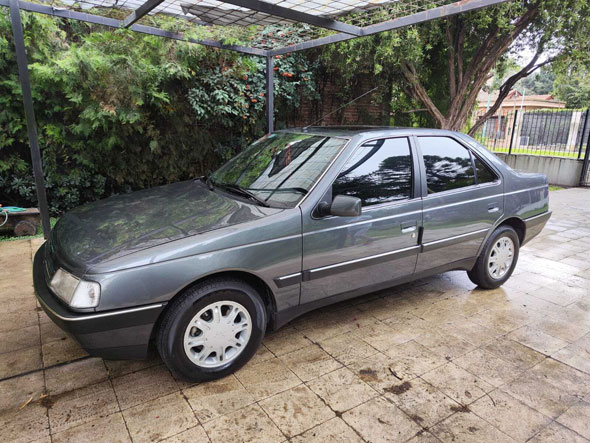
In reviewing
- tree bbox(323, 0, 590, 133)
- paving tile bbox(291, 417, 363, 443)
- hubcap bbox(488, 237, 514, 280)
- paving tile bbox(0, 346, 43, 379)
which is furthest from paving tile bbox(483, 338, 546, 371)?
tree bbox(323, 0, 590, 133)

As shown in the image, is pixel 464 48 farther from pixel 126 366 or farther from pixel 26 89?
pixel 126 366

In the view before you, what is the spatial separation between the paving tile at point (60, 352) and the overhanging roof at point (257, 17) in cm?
282

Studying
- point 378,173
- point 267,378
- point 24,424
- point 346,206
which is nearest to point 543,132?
point 378,173

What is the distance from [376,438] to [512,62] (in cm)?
1073

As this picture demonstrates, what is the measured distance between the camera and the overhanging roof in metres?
3.95

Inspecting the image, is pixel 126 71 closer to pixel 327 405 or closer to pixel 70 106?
pixel 70 106

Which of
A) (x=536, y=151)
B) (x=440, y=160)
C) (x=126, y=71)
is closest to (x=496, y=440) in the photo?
(x=440, y=160)

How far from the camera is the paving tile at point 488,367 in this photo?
279 cm

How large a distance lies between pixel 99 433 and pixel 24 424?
0.45 metres

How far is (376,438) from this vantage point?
2242 millimetres

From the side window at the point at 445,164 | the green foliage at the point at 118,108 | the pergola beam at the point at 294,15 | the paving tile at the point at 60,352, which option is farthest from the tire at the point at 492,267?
the green foliage at the point at 118,108

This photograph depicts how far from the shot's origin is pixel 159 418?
7.68 ft

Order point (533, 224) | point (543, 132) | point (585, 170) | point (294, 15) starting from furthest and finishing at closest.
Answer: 1. point (543, 132)
2. point (585, 170)
3. point (533, 224)
4. point (294, 15)

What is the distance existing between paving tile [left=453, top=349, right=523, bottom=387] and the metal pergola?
2910mm
